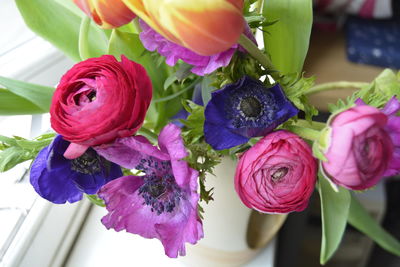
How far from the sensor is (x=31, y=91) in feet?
1.40

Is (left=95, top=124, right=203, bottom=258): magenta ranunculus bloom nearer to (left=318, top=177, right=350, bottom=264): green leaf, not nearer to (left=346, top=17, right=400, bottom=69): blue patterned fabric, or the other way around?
(left=318, top=177, right=350, bottom=264): green leaf

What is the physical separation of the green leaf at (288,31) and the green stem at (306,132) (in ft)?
0.37

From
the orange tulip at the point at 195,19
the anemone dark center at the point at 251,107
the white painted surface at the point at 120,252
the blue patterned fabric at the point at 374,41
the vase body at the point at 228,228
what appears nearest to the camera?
the orange tulip at the point at 195,19

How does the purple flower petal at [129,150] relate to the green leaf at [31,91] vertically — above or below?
above

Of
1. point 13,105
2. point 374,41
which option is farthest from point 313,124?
point 374,41

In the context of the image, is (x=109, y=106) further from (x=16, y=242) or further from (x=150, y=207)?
(x=16, y=242)

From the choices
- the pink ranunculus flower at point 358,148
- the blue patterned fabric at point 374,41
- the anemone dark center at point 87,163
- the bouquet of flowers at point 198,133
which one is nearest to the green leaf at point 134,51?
the bouquet of flowers at point 198,133

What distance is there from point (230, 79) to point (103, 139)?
12cm

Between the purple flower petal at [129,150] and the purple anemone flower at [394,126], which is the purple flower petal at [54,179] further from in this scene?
the purple anemone flower at [394,126]

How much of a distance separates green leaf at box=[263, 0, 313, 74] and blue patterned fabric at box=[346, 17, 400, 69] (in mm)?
719

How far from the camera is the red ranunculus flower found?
0.30 meters

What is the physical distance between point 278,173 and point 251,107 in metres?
0.06

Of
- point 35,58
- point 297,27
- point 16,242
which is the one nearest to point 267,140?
point 297,27

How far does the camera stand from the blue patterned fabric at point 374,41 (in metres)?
1.08
